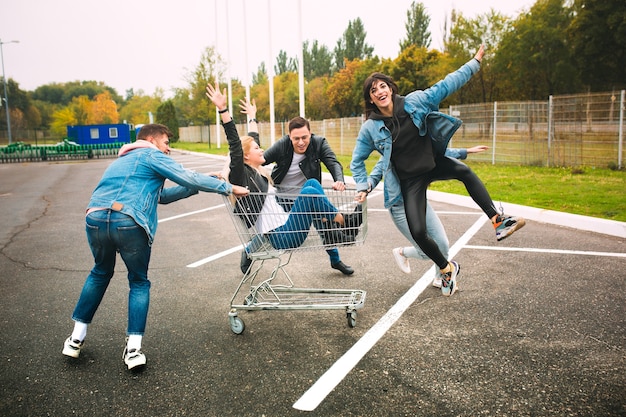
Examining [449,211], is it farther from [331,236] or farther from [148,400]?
[148,400]

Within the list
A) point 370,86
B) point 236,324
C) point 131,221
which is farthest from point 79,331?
point 370,86

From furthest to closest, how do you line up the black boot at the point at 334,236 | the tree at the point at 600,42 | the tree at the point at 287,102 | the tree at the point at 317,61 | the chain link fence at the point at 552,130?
the tree at the point at 317,61 < the tree at the point at 287,102 < the tree at the point at 600,42 < the chain link fence at the point at 552,130 < the black boot at the point at 334,236

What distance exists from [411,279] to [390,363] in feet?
6.27

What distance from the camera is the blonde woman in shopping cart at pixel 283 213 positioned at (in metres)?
3.93

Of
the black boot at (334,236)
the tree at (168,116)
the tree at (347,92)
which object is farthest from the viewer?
the tree at (347,92)

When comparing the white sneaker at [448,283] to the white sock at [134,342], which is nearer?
the white sock at [134,342]

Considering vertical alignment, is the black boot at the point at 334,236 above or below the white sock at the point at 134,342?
above

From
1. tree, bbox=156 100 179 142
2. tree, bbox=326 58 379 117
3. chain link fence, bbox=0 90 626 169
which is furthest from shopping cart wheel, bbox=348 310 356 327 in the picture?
tree, bbox=326 58 379 117

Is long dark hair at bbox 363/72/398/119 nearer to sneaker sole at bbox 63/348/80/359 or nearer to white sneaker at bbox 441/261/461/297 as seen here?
white sneaker at bbox 441/261/461/297

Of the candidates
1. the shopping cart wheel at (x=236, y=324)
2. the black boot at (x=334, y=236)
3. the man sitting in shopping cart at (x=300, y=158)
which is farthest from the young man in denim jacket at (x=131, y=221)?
the man sitting in shopping cart at (x=300, y=158)

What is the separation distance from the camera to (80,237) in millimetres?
7488

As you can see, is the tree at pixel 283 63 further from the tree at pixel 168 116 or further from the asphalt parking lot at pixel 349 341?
the asphalt parking lot at pixel 349 341

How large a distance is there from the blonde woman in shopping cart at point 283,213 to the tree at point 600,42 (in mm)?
A: 33203

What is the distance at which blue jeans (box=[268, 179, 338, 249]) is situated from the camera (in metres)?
3.95
